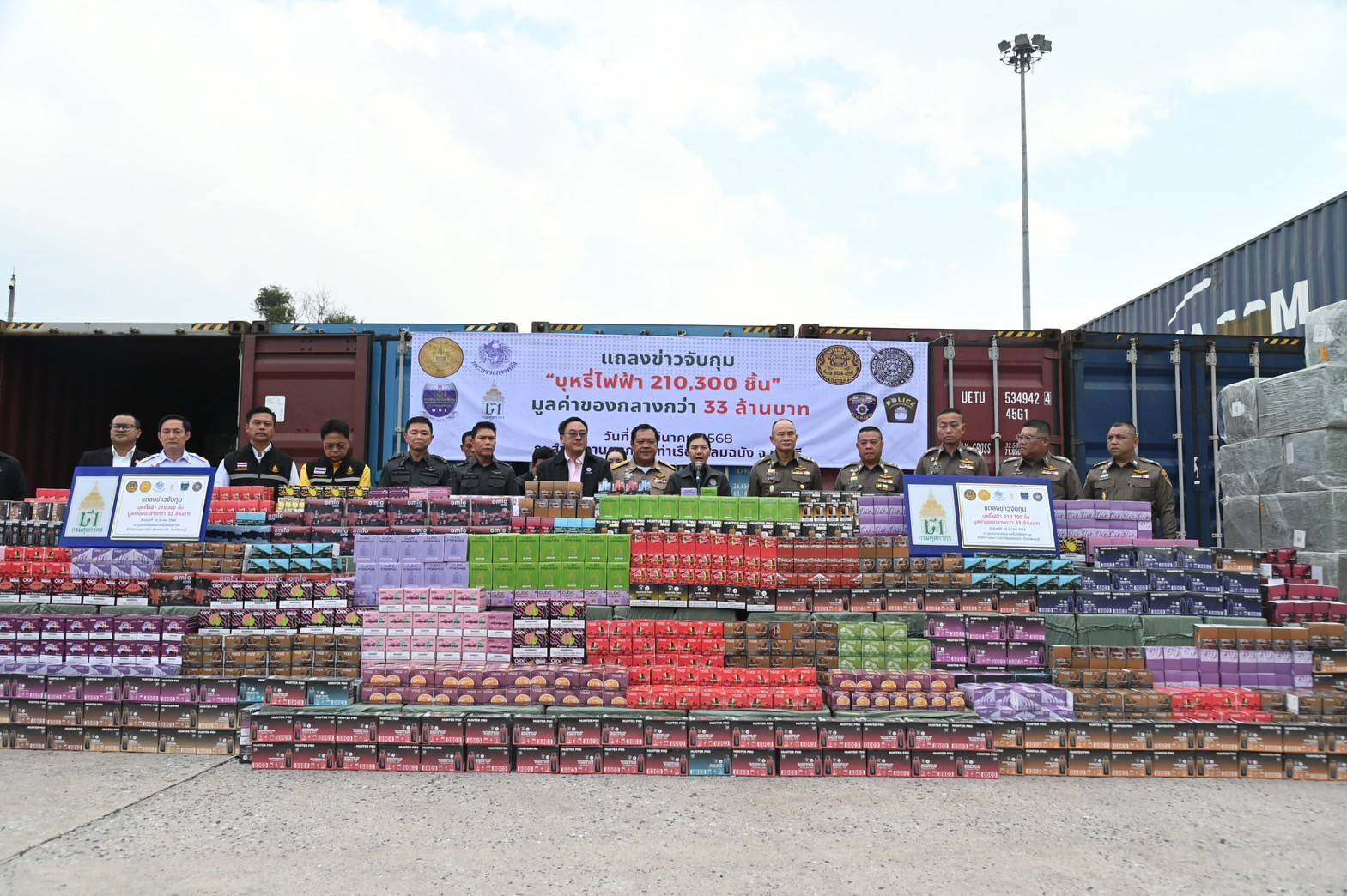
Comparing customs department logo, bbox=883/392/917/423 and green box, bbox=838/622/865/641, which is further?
customs department logo, bbox=883/392/917/423

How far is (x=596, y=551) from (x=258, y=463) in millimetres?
3590

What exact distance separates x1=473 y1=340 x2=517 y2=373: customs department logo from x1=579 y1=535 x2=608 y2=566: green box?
4169mm

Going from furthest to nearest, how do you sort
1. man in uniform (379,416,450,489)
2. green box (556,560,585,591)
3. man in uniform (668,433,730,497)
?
1. man in uniform (668,433,730,497)
2. man in uniform (379,416,450,489)
3. green box (556,560,585,591)

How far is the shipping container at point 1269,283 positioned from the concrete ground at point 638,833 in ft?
27.5

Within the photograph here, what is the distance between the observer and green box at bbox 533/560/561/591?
488 centimetres

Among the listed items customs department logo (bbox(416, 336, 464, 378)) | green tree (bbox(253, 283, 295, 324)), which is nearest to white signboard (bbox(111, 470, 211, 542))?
customs department logo (bbox(416, 336, 464, 378))

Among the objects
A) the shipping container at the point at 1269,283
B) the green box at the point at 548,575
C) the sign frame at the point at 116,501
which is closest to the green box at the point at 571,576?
the green box at the point at 548,575

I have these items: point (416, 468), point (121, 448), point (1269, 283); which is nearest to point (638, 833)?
point (416, 468)

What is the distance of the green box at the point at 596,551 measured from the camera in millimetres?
4867

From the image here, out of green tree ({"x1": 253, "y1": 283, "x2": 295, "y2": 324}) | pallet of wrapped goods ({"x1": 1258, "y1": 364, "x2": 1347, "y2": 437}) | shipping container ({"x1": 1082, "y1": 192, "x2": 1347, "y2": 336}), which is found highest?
green tree ({"x1": 253, "y1": 283, "x2": 295, "y2": 324})

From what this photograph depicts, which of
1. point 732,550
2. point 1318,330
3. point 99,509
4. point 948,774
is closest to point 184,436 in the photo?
point 99,509

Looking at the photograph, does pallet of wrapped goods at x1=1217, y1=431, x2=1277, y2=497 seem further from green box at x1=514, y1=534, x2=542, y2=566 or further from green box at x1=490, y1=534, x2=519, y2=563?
green box at x1=490, y1=534, x2=519, y2=563

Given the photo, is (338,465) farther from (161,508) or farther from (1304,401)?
(1304,401)

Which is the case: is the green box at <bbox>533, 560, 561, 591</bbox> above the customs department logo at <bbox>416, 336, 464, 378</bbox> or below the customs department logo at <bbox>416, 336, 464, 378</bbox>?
below
